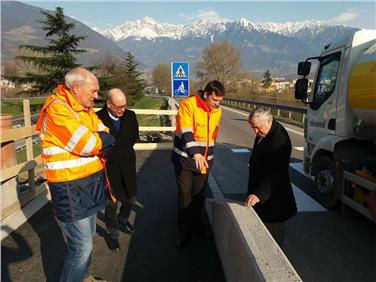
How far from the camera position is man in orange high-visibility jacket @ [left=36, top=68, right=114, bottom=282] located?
2.87 m

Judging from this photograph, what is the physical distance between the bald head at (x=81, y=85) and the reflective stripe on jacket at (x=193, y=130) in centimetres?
155

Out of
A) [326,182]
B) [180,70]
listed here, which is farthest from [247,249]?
[180,70]

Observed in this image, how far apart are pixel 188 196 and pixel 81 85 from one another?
2.19m

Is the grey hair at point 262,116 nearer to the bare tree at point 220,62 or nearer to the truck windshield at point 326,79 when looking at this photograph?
the truck windshield at point 326,79

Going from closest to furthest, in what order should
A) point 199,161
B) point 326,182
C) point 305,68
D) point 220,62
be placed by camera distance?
point 199,161 < point 326,182 < point 305,68 < point 220,62

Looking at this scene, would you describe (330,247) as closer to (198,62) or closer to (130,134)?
(130,134)

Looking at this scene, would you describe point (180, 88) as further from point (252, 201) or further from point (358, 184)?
point (252, 201)

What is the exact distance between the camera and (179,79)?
1230cm

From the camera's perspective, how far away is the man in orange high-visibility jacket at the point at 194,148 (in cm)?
433

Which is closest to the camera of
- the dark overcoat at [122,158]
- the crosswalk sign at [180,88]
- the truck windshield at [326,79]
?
the dark overcoat at [122,158]

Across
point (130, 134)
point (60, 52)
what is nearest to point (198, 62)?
point (60, 52)

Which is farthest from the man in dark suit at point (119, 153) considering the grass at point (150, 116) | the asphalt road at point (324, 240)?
the grass at point (150, 116)

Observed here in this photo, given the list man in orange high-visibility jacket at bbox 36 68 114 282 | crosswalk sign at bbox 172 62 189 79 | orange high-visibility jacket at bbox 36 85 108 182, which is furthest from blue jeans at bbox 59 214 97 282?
crosswalk sign at bbox 172 62 189 79

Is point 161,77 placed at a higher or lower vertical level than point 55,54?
lower
